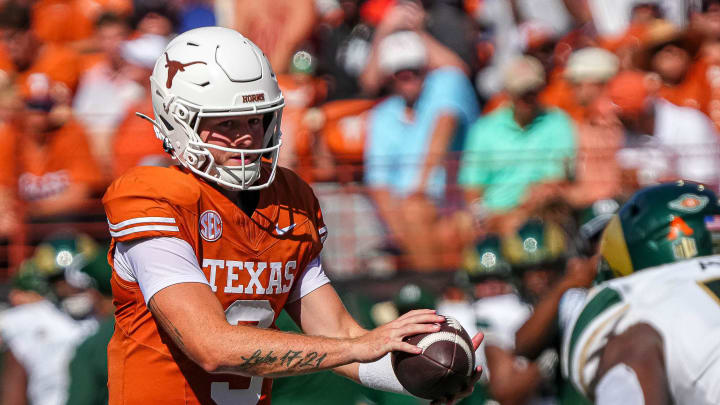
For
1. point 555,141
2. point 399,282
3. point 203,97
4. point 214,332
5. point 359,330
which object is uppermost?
point 203,97

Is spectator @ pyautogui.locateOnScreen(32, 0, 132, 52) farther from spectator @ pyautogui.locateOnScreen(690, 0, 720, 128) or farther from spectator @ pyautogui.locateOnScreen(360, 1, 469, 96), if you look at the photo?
spectator @ pyautogui.locateOnScreen(690, 0, 720, 128)

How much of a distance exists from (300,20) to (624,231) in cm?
543

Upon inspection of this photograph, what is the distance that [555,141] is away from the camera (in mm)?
8320

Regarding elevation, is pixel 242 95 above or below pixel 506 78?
above

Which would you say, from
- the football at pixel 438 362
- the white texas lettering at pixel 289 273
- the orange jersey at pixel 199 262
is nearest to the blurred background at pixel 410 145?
the white texas lettering at pixel 289 273

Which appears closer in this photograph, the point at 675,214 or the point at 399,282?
the point at 675,214

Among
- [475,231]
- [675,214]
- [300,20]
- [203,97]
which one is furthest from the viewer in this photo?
[300,20]

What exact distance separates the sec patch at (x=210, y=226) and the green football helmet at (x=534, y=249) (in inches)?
144

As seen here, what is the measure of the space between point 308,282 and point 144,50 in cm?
602

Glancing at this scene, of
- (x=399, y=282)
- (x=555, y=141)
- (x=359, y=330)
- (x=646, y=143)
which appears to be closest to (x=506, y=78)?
(x=555, y=141)

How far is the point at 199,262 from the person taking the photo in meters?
3.58

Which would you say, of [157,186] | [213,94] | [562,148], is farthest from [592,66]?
[157,186]

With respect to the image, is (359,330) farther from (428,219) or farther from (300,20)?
(300,20)

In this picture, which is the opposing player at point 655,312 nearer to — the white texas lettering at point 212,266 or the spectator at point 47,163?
the white texas lettering at point 212,266
